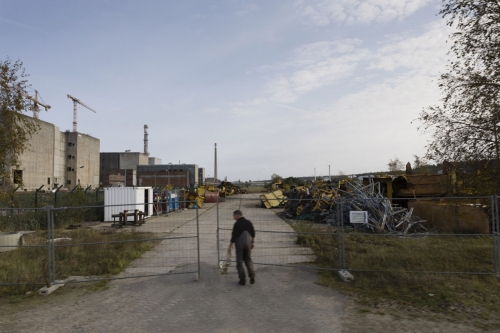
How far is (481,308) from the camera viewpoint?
6.03m

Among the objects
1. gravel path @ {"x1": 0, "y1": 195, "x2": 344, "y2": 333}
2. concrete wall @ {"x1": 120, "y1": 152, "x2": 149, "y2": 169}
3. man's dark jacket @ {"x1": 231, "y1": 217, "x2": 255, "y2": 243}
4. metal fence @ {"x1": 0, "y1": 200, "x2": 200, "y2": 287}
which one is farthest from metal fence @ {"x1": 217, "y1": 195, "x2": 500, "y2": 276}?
concrete wall @ {"x1": 120, "y1": 152, "x2": 149, "y2": 169}

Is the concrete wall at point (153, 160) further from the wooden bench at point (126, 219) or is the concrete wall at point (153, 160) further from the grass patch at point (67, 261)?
the grass patch at point (67, 261)

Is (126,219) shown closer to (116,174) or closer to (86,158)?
(86,158)

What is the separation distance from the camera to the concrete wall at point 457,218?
13.3 meters

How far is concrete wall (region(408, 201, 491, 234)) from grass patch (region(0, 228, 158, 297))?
33.5 feet

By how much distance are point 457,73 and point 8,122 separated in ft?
45.3

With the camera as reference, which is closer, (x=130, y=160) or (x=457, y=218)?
(x=457, y=218)

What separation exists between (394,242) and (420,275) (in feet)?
14.1

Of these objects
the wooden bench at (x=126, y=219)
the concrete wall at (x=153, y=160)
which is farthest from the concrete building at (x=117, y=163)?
the wooden bench at (x=126, y=219)

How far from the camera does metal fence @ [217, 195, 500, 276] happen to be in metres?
8.55

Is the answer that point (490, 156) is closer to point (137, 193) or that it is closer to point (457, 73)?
point (457, 73)

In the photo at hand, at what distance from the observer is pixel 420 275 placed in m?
7.93

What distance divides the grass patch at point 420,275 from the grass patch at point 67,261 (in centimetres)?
522

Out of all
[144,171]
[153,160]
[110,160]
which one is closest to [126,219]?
[144,171]
